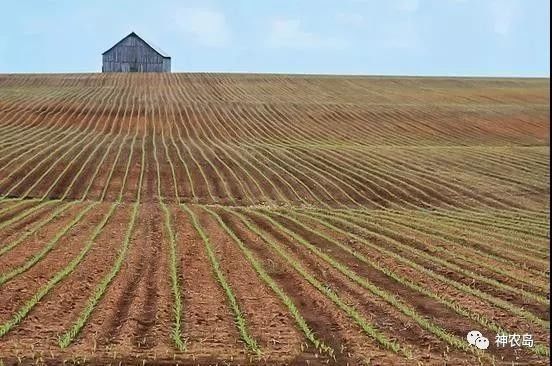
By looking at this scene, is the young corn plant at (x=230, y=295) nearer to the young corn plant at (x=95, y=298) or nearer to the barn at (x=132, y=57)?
the young corn plant at (x=95, y=298)

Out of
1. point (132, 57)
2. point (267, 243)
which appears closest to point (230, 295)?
point (267, 243)

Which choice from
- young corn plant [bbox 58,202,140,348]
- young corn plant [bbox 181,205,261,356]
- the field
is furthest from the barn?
young corn plant [bbox 58,202,140,348]

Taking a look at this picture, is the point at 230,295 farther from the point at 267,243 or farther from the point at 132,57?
the point at 132,57

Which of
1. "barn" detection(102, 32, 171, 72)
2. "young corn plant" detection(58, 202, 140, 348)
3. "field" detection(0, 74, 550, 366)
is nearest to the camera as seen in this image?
"young corn plant" detection(58, 202, 140, 348)

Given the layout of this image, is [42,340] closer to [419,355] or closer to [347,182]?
[419,355]

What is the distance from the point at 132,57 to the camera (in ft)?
242

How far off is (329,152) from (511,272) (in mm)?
17996

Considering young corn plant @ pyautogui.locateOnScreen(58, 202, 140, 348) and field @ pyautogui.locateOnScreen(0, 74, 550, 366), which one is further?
field @ pyautogui.locateOnScreen(0, 74, 550, 366)

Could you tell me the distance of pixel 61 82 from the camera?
57.0m

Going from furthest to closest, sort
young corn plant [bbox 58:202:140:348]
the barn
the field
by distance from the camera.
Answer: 1. the barn
2. the field
3. young corn plant [bbox 58:202:140:348]

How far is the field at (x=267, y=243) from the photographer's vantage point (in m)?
8.38

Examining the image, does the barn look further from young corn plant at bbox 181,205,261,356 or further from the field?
young corn plant at bbox 181,205,261,356

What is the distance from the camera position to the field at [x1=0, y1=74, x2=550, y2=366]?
27.5 feet

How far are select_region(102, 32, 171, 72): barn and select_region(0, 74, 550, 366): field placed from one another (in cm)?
3728
